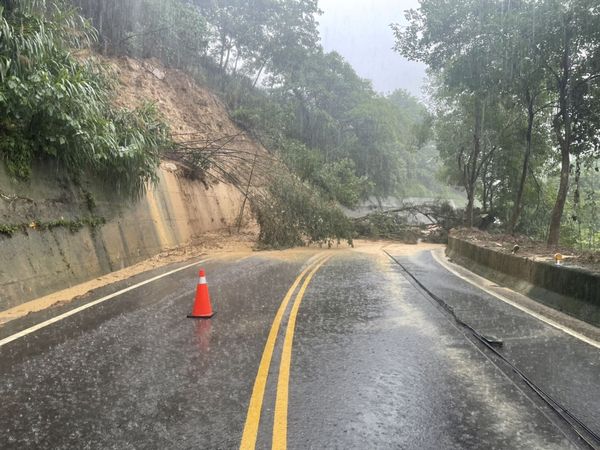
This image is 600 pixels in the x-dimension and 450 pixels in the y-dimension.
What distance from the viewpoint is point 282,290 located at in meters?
9.87

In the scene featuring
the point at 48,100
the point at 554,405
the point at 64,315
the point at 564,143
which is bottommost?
the point at 554,405

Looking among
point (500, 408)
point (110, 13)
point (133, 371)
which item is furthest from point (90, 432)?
point (110, 13)

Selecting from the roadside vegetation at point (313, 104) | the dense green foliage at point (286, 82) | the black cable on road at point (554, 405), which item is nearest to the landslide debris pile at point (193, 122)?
the roadside vegetation at point (313, 104)

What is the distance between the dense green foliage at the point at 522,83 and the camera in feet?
46.8

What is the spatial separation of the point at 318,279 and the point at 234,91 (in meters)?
30.0

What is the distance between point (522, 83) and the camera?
53.6 feet

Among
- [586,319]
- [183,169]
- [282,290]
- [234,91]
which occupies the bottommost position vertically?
[586,319]

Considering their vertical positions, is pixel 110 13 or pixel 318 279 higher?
pixel 110 13

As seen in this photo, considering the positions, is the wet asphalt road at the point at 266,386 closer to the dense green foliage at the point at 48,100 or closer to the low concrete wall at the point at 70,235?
the low concrete wall at the point at 70,235

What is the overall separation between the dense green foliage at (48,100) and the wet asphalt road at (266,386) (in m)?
3.74

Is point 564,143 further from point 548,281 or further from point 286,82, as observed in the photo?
point 286,82

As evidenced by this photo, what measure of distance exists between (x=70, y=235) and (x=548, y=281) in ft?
31.3

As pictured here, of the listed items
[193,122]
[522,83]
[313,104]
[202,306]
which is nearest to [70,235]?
[202,306]

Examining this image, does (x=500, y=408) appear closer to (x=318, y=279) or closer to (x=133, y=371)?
(x=133, y=371)
